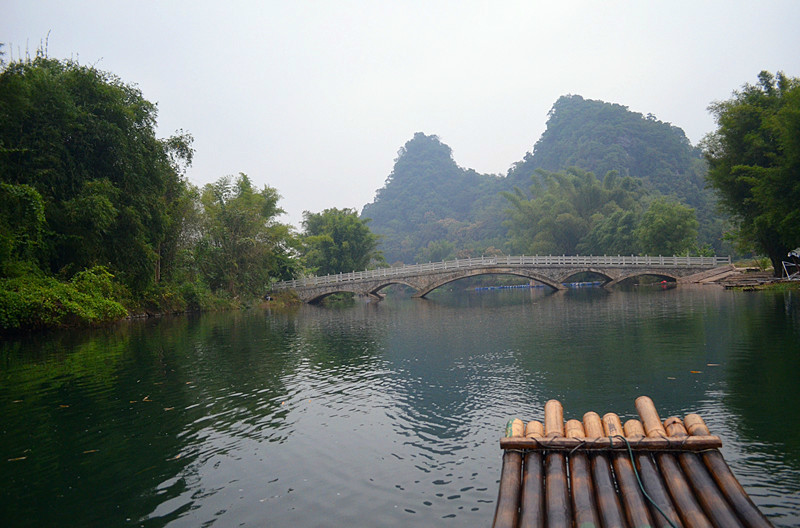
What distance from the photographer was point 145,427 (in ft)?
26.4

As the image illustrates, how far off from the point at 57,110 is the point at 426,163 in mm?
131412

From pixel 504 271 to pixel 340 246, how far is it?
63.6ft

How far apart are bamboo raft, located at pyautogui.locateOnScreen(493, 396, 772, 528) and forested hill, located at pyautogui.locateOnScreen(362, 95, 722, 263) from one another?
66862mm

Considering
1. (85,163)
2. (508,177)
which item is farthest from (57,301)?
(508,177)

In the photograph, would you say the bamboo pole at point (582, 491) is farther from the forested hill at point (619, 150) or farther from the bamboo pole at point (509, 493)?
the forested hill at point (619, 150)

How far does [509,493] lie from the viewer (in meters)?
3.96

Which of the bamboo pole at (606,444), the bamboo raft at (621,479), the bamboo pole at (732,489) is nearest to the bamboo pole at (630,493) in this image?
the bamboo raft at (621,479)

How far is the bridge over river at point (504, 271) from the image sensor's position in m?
40.9

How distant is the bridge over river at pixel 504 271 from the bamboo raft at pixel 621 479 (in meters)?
37.1

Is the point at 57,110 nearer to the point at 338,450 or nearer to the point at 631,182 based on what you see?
the point at 338,450

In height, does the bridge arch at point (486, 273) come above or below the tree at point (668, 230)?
below

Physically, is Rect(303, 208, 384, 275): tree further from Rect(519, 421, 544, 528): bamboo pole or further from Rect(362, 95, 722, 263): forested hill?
Rect(519, 421, 544, 528): bamboo pole

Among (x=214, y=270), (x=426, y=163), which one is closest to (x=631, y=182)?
(x=214, y=270)

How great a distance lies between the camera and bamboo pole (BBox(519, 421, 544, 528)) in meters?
3.70
